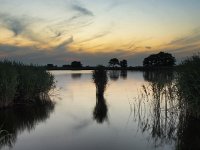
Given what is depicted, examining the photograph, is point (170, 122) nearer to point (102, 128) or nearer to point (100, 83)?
point (102, 128)

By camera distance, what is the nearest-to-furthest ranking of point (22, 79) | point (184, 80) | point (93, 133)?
point (93, 133) < point (184, 80) < point (22, 79)

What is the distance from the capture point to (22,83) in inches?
703

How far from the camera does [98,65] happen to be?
72.7 feet

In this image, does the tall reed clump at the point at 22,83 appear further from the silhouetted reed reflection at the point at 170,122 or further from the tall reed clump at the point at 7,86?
the silhouetted reed reflection at the point at 170,122

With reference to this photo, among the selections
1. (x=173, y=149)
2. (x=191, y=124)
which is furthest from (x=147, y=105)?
(x=173, y=149)

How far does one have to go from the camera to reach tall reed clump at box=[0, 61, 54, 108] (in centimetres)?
1559

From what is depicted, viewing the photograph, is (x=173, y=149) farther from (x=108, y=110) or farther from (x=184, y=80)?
(x=108, y=110)

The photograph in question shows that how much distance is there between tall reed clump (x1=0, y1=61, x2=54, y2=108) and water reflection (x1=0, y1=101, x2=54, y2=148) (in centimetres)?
79

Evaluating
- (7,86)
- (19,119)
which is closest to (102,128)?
(19,119)

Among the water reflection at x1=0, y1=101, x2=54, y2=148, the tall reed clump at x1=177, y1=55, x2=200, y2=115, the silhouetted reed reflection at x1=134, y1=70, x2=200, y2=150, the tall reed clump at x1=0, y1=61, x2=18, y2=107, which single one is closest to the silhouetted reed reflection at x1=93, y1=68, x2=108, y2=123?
the water reflection at x1=0, y1=101, x2=54, y2=148

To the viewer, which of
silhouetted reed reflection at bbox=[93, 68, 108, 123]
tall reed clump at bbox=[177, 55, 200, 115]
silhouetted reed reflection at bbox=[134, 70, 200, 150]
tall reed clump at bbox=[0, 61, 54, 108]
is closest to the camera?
silhouetted reed reflection at bbox=[134, 70, 200, 150]

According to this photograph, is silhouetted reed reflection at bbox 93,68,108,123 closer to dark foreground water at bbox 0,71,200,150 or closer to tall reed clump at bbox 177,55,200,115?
dark foreground water at bbox 0,71,200,150

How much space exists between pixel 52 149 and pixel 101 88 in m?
12.5

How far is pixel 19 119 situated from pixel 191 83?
22.0 ft
